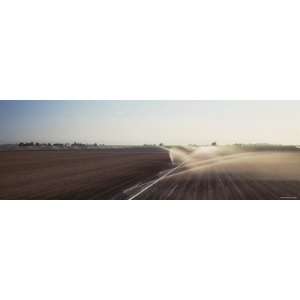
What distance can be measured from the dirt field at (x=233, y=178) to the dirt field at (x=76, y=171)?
0.94 m

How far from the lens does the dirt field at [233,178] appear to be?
42.1ft

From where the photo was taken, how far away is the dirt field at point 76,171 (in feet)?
43.0

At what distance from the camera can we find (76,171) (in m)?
14.2

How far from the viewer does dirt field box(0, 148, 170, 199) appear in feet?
43.0

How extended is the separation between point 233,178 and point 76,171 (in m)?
4.65

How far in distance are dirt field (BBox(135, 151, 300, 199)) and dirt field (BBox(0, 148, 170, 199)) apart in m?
0.94

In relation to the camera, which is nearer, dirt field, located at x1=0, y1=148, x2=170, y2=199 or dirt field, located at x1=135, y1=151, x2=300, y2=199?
dirt field, located at x1=135, y1=151, x2=300, y2=199

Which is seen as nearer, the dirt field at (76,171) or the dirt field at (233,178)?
the dirt field at (233,178)

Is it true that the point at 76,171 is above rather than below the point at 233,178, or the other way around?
above
